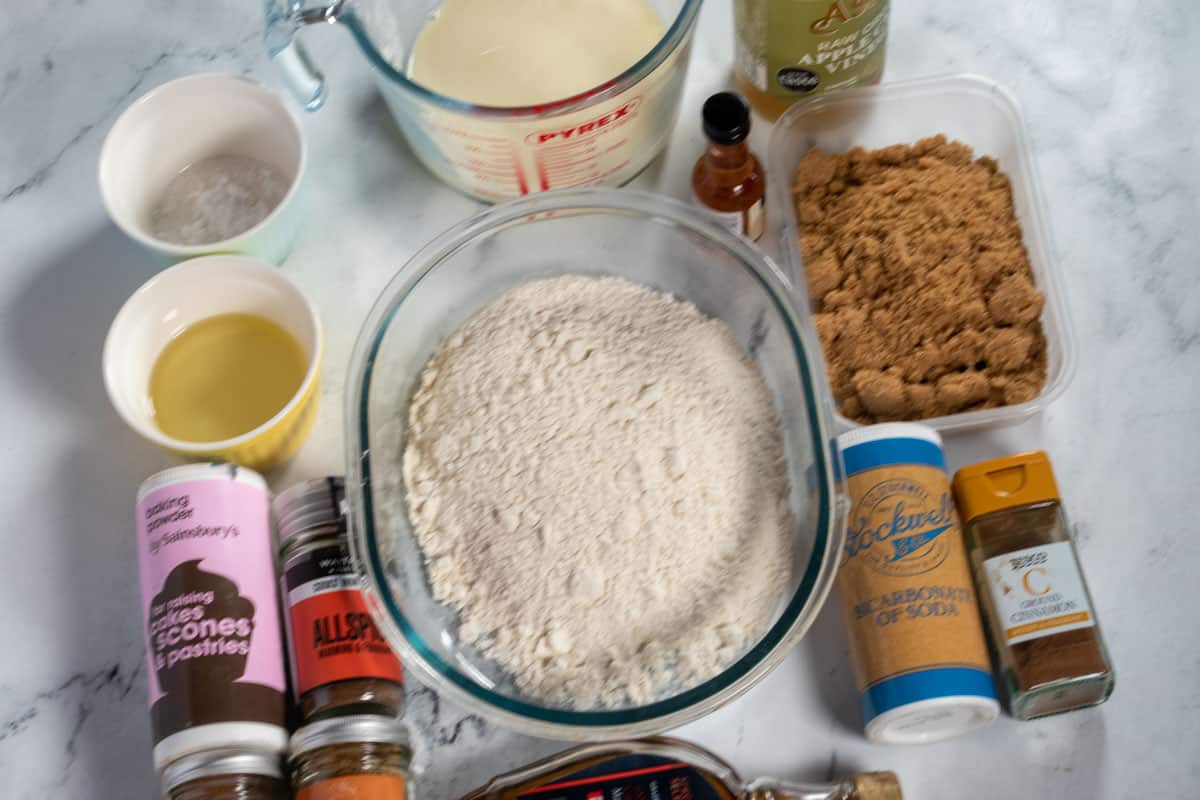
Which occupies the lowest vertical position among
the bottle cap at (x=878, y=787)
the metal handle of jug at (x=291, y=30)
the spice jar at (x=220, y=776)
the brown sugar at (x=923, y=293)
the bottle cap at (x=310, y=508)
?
the bottle cap at (x=878, y=787)

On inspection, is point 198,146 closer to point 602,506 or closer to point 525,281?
point 525,281

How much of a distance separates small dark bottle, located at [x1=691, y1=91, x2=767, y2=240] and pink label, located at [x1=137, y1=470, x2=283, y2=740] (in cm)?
42

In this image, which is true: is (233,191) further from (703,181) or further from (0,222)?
(703,181)

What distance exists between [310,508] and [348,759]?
178 millimetres

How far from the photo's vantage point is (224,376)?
920 millimetres

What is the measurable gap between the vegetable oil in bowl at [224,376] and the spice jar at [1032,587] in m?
0.54

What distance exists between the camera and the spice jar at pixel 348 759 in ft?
2.51

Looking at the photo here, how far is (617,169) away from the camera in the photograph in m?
0.96

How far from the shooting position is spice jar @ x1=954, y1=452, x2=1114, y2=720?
796 mm

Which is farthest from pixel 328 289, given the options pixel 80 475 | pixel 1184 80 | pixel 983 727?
pixel 1184 80

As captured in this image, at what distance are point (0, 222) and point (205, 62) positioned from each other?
0.23 meters

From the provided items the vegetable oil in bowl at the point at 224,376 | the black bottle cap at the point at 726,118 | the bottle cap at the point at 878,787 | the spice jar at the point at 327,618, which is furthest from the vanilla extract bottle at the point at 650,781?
the black bottle cap at the point at 726,118

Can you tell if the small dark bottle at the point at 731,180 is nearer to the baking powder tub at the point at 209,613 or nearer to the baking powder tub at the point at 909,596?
the baking powder tub at the point at 909,596

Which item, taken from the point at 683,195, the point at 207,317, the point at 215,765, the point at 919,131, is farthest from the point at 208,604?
the point at 919,131
